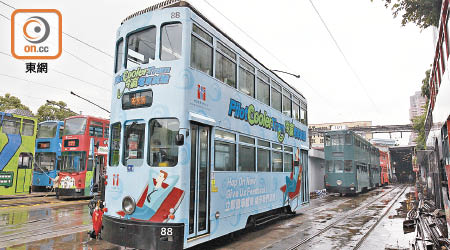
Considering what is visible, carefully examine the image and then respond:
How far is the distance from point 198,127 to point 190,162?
2.48 ft

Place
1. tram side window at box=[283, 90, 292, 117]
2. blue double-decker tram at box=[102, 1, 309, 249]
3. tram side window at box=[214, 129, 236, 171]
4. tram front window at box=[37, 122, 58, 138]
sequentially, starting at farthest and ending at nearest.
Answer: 1. tram front window at box=[37, 122, 58, 138]
2. tram side window at box=[283, 90, 292, 117]
3. tram side window at box=[214, 129, 236, 171]
4. blue double-decker tram at box=[102, 1, 309, 249]

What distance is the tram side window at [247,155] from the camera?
7.80 metres

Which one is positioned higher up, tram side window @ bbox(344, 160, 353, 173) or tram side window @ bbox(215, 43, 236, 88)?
tram side window @ bbox(215, 43, 236, 88)

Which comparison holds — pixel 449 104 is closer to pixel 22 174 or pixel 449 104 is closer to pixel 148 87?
pixel 148 87

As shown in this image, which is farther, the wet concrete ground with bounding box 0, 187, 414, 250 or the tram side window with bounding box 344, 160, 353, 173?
the tram side window with bounding box 344, 160, 353, 173

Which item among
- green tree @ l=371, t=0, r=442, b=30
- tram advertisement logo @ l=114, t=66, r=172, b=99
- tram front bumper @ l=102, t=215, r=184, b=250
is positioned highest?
green tree @ l=371, t=0, r=442, b=30

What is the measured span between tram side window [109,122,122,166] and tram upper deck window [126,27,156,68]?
1306 mm

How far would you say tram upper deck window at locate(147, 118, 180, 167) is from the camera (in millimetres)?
5895

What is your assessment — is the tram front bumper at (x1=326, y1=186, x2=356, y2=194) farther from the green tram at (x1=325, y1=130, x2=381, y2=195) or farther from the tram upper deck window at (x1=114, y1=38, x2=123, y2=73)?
the tram upper deck window at (x1=114, y1=38, x2=123, y2=73)

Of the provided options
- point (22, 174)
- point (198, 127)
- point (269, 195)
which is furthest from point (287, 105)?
point (22, 174)

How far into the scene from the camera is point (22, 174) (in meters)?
17.4

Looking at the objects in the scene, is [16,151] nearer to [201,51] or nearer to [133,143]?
[133,143]

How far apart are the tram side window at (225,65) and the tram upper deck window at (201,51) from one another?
29cm

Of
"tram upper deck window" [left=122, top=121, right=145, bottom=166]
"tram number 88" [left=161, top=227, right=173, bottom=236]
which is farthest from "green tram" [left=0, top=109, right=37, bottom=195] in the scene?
"tram number 88" [left=161, top=227, right=173, bottom=236]
